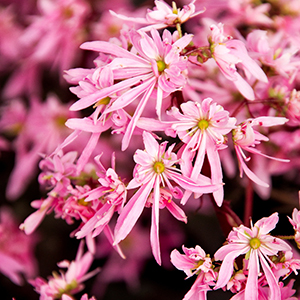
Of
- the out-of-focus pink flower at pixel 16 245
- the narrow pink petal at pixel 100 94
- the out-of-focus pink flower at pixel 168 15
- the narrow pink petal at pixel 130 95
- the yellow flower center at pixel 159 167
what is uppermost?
the out-of-focus pink flower at pixel 168 15

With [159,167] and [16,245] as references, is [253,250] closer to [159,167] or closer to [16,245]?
[159,167]

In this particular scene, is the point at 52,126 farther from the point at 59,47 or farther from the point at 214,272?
the point at 214,272

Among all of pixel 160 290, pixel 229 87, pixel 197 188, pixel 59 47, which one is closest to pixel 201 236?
pixel 160 290

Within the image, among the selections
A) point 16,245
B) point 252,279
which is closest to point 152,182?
point 252,279

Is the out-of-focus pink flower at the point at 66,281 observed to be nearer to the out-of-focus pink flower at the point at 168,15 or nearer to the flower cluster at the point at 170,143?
the flower cluster at the point at 170,143

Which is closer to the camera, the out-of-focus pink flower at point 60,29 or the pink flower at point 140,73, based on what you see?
the pink flower at point 140,73

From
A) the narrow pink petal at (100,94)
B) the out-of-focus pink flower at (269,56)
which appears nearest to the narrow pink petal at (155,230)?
the narrow pink petal at (100,94)

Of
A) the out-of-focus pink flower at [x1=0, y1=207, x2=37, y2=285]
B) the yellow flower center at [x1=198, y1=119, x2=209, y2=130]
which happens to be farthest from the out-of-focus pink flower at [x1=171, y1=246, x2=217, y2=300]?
the out-of-focus pink flower at [x1=0, y1=207, x2=37, y2=285]
